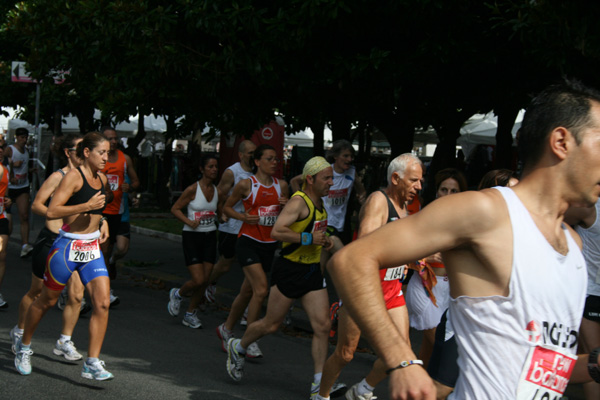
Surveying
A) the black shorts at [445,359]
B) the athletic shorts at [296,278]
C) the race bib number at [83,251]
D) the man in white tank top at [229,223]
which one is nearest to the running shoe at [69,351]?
the race bib number at [83,251]

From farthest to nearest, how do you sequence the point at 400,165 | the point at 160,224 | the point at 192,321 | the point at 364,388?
the point at 160,224 → the point at 192,321 → the point at 400,165 → the point at 364,388

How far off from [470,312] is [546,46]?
5.72 metres

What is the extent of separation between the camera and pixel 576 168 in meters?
2.15

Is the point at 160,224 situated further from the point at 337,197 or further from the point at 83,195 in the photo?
the point at 83,195

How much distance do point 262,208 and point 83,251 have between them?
2009mm

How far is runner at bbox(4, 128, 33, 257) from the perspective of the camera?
12477 mm

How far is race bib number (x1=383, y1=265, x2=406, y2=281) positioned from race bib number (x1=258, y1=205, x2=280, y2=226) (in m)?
2.34

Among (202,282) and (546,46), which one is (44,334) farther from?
(546,46)

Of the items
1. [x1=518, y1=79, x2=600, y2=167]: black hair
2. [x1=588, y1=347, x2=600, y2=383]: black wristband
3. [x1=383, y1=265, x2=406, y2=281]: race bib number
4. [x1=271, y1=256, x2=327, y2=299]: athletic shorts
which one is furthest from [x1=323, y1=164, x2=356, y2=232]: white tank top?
[x1=518, y1=79, x2=600, y2=167]: black hair

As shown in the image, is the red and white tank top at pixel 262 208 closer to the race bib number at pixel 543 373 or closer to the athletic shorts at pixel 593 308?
the athletic shorts at pixel 593 308

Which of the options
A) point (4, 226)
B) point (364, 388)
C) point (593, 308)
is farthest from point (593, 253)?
point (4, 226)

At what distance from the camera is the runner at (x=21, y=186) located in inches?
491

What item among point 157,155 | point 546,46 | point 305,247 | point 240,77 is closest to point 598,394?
point 305,247

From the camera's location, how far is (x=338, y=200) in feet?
29.1
